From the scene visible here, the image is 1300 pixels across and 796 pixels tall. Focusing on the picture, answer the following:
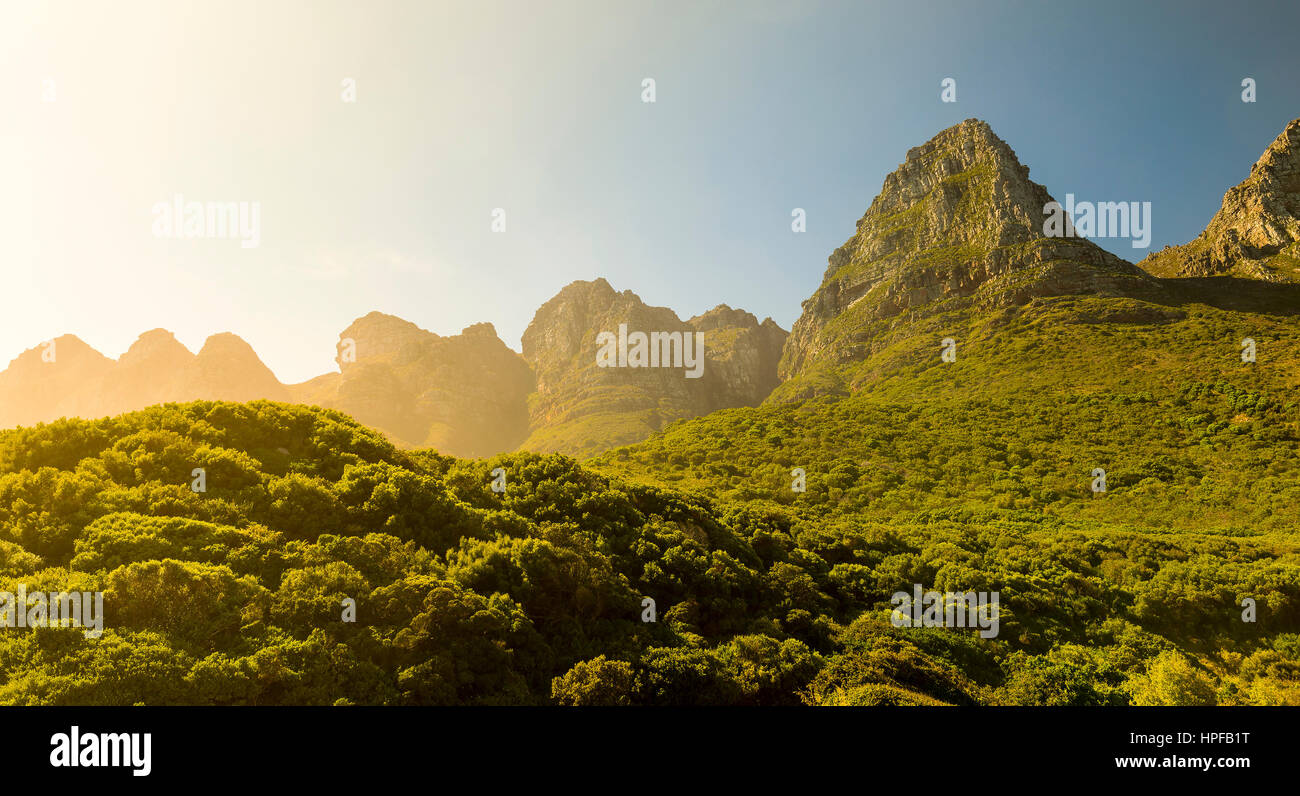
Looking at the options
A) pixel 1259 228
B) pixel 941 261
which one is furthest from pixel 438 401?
pixel 1259 228

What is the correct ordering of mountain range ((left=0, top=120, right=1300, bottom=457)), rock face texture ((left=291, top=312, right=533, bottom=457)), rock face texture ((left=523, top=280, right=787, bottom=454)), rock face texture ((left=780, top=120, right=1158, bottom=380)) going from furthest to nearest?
rock face texture ((left=291, top=312, right=533, bottom=457)) < rock face texture ((left=523, top=280, right=787, bottom=454)) < rock face texture ((left=780, top=120, right=1158, bottom=380)) < mountain range ((left=0, top=120, right=1300, bottom=457))

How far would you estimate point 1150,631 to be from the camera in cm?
2586

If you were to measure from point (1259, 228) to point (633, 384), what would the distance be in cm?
13870

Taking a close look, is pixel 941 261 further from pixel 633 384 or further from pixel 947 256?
pixel 633 384

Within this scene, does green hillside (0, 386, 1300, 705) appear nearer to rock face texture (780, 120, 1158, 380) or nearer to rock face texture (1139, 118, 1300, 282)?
rock face texture (780, 120, 1158, 380)

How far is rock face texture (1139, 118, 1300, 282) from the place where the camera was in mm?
99000

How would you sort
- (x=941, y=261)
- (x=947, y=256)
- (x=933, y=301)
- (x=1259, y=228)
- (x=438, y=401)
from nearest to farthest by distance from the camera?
1. (x=1259, y=228)
2. (x=933, y=301)
3. (x=941, y=261)
4. (x=947, y=256)
5. (x=438, y=401)

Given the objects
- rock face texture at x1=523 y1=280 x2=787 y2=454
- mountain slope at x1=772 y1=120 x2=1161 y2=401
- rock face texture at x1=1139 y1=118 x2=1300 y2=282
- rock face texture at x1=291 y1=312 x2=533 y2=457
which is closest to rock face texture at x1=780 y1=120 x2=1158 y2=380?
mountain slope at x1=772 y1=120 x2=1161 y2=401

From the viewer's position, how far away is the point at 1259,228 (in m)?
107

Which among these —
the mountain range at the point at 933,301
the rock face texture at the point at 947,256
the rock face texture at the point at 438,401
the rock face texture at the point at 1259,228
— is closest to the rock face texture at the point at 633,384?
the mountain range at the point at 933,301

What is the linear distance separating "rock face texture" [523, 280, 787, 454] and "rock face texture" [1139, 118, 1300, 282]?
3835 inches

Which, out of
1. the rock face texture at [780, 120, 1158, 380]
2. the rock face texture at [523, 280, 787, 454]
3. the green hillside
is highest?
the rock face texture at [780, 120, 1158, 380]
